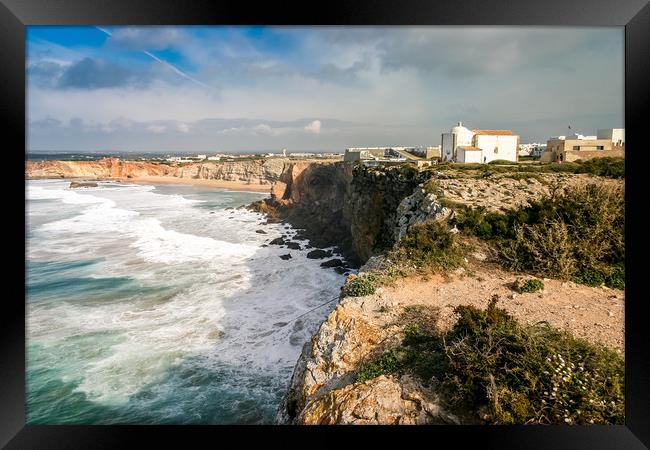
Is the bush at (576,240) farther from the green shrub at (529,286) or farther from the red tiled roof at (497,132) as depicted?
the red tiled roof at (497,132)

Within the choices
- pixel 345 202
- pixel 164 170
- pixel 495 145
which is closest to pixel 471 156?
pixel 495 145

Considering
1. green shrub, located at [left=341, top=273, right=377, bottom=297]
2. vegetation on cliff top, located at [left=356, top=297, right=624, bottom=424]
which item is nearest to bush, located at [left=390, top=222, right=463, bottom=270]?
green shrub, located at [left=341, top=273, right=377, bottom=297]

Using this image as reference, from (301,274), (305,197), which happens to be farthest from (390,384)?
(305,197)

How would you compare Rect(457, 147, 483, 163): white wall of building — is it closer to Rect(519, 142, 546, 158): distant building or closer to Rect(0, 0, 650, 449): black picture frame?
Rect(519, 142, 546, 158): distant building

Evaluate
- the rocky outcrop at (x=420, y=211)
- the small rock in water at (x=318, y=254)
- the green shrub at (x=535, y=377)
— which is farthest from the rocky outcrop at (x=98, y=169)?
the green shrub at (x=535, y=377)

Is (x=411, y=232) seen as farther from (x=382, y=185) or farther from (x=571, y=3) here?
(x=382, y=185)

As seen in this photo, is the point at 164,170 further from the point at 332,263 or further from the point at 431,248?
the point at 431,248

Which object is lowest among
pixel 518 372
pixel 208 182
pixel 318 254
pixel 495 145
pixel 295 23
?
pixel 318 254
